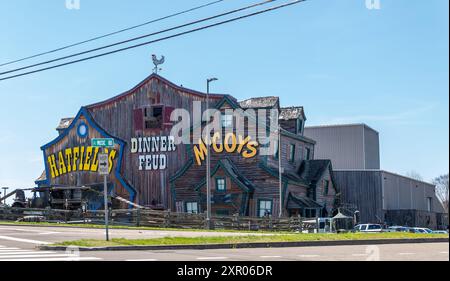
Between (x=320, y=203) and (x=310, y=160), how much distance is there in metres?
3.90

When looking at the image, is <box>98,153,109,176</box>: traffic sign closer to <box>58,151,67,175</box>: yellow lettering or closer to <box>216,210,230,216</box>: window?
<box>216,210,230,216</box>: window

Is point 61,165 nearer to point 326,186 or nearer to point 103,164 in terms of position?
point 326,186

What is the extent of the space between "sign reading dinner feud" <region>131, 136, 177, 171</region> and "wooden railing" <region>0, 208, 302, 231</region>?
32.5ft

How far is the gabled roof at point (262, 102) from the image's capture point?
54.7m

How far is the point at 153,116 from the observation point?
5606 centimetres

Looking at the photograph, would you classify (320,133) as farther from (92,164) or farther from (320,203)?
(92,164)

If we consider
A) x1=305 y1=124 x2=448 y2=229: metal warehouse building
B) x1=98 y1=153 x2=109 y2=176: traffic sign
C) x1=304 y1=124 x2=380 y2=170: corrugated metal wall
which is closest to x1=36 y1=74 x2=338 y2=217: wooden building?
x1=305 y1=124 x2=448 y2=229: metal warehouse building

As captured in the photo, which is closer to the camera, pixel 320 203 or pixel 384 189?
pixel 320 203

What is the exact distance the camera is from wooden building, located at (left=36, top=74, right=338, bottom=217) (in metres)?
51.1

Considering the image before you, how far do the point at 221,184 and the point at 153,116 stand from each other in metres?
9.27
